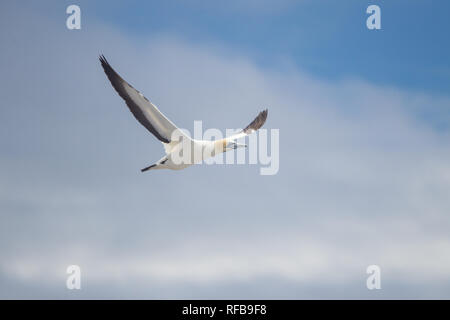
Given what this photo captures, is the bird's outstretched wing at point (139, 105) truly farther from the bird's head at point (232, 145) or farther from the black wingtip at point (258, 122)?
the black wingtip at point (258, 122)

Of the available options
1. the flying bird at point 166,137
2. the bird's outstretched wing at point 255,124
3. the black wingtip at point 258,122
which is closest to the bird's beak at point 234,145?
the flying bird at point 166,137

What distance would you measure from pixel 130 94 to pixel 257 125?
806cm

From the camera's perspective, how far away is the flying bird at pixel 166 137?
24641mm

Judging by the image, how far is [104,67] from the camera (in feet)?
81.2

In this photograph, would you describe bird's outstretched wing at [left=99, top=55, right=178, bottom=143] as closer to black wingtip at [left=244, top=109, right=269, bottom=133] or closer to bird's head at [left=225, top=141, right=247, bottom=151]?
bird's head at [left=225, top=141, right=247, bottom=151]

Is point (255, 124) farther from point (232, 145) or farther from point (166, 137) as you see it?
point (166, 137)

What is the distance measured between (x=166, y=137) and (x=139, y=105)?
77.9 inches

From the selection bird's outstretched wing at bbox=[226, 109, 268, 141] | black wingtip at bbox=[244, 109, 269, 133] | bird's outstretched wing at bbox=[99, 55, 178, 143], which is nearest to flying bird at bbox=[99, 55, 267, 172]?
bird's outstretched wing at bbox=[99, 55, 178, 143]

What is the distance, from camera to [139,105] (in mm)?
24828

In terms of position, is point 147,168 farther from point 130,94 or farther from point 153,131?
point 130,94

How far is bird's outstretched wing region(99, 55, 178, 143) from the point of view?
80.4 feet

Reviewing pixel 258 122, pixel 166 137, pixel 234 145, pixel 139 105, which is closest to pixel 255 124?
pixel 258 122
